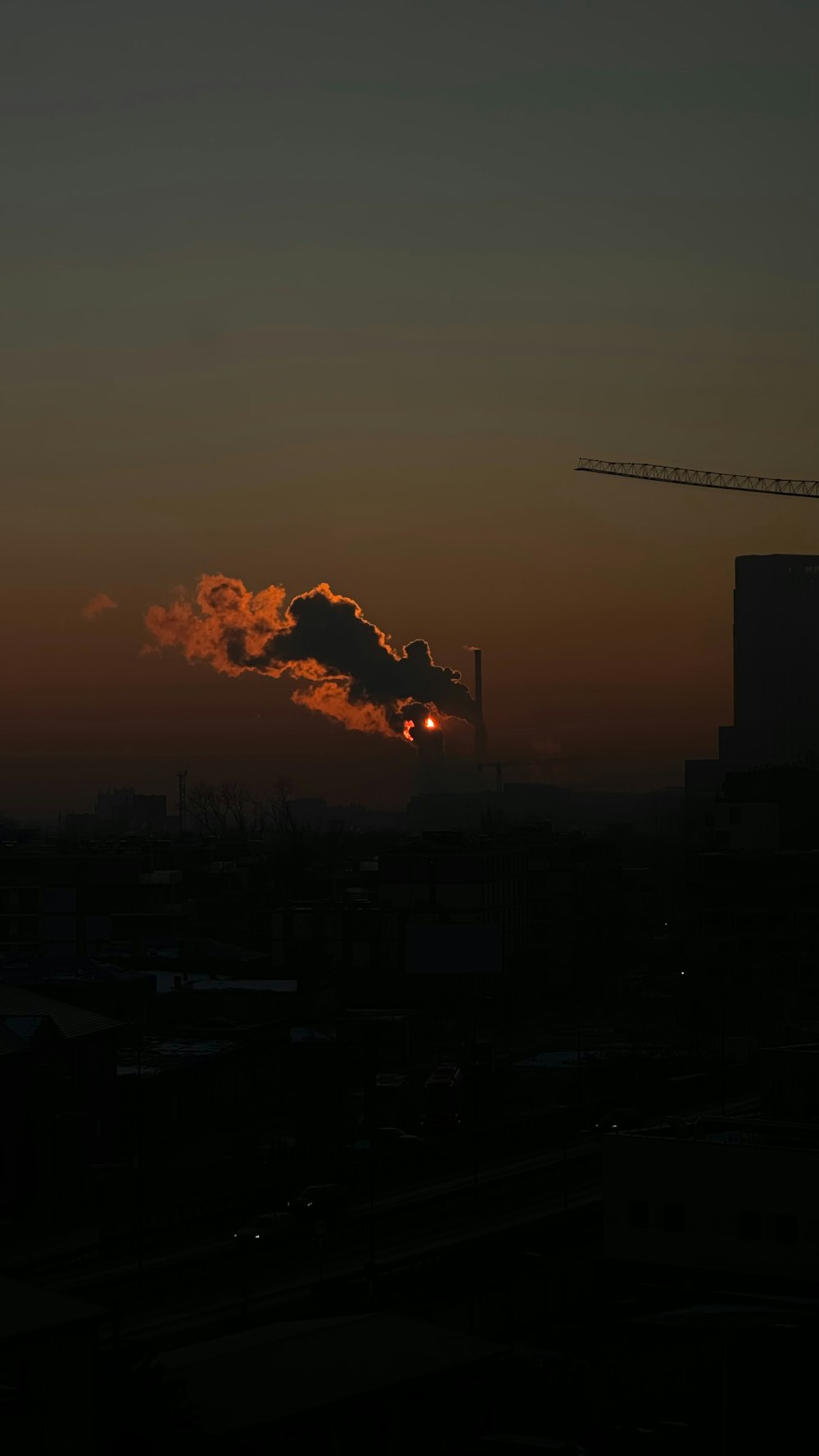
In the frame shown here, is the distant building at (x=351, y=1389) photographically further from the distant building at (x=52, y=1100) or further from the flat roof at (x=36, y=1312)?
the distant building at (x=52, y=1100)

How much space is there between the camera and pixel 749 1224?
94.1 ft

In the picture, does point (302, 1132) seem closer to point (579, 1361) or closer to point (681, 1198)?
point (681, 1198)

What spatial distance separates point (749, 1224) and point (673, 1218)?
4.32 ft

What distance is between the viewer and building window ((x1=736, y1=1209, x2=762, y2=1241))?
28.6 m

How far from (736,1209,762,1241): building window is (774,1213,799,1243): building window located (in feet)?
0.91

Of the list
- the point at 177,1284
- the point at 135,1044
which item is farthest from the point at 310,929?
the point at 177,1284

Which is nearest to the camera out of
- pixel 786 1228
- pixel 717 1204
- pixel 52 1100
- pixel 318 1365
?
pixel 318 1365

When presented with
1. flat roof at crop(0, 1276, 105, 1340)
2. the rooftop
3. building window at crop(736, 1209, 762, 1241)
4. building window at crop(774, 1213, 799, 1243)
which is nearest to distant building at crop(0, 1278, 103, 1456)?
flat roof at crop(0, 1276, 105, 1340)

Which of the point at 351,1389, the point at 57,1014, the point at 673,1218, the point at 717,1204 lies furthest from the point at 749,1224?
the point at 57,1014

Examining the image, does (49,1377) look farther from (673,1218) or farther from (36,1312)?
(673,1218)

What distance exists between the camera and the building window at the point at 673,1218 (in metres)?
29.3

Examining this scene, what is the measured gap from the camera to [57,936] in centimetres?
7931

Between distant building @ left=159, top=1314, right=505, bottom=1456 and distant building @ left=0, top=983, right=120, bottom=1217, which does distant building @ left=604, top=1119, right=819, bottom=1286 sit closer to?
distant building @ left=159, top=1314, right=505, bottom=1456

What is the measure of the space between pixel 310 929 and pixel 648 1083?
2630cm
